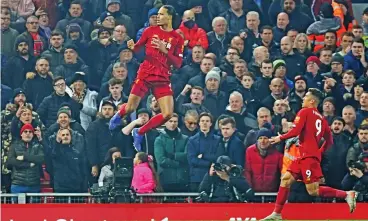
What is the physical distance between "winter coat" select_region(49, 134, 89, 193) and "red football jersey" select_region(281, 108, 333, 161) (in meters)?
2.91

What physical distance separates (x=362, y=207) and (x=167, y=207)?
2.50m

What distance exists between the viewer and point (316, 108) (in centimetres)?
1928

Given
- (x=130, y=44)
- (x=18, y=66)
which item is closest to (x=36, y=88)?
(x=18, y=66)

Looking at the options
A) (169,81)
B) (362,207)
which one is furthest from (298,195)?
(169,81)

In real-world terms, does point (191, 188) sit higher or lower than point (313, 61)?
lower

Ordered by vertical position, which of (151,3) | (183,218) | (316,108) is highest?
(151,3)

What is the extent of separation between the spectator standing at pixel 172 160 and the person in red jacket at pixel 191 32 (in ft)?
4.65

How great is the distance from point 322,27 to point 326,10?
270 mm

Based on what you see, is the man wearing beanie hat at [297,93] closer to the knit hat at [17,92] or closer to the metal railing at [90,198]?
the metal railing at [90,198]

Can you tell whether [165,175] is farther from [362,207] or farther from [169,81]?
[362,207]

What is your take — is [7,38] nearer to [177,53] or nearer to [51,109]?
[51,109]

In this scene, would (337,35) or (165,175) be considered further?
(337,35)

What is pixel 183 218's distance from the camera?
61.5 feet

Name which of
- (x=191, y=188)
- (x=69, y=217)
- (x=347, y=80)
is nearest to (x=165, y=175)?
(x=191, y=188)
